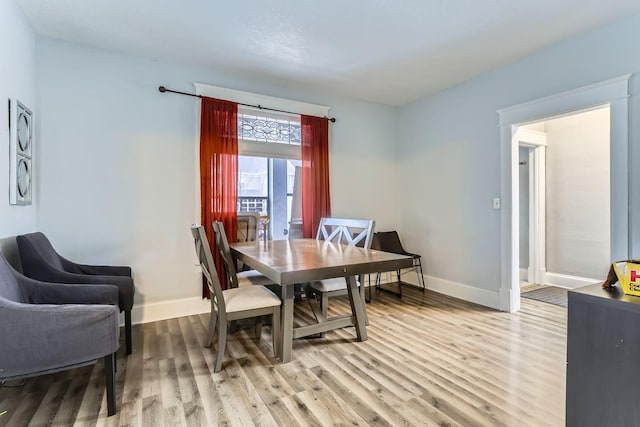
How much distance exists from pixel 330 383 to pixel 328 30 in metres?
2.59

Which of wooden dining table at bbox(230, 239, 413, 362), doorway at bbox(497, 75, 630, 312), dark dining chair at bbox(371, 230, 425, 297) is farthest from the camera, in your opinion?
dark dining chair at bbox(371, 230, 425, 297)

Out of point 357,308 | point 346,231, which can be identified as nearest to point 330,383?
point 357,308

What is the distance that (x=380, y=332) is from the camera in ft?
9.01

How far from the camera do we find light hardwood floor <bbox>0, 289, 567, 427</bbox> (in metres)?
1.64

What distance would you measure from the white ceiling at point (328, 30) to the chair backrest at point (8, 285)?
1836mm

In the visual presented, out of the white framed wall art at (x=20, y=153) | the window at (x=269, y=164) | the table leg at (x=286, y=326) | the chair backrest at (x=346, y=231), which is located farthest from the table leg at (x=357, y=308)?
the white framed wall art at (x=20, y=153)

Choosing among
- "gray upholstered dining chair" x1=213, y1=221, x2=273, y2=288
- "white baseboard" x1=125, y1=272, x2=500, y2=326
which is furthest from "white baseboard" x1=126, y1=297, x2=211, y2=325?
"gray upholstered dining chair" x1=213, y1=221, x2=273, y2=288

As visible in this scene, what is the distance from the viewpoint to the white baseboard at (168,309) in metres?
3.02

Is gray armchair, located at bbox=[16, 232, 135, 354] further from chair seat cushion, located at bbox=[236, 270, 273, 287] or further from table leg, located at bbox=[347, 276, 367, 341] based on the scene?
table leg, located at bbox=[347, 276, 367, 341]

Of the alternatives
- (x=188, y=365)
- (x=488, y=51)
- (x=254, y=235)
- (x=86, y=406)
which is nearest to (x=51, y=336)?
(x=86, y=406)

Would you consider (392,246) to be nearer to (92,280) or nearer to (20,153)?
(92,280)

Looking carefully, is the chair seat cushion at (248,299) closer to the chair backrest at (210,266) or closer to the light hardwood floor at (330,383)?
the chair backrest at (210,266)

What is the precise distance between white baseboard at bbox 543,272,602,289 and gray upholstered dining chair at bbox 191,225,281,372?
3.95 metres

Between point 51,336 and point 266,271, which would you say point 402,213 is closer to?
point 266,271
